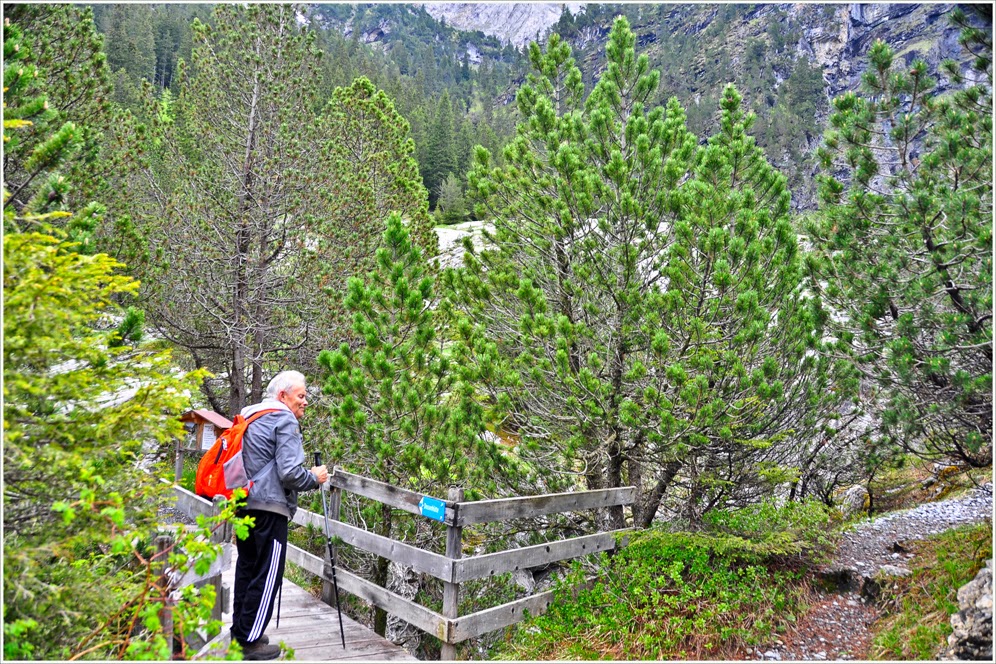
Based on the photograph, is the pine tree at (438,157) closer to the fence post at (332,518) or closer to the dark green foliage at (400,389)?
the dark green foliage at (400,389)

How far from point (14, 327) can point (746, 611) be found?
5988 millimetres

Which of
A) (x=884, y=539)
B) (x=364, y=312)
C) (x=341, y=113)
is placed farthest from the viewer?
(x=341, y=113)

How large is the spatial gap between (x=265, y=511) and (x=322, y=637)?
160cm

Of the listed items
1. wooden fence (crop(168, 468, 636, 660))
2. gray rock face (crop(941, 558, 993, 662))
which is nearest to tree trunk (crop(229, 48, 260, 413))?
wooden fence (crop(168, 468, 636, 660))

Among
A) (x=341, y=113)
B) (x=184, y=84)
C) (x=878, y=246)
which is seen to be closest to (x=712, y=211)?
(x=878, y=246)

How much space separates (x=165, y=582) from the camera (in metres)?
3.09

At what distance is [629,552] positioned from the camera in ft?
20.0

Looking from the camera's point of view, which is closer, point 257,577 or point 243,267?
point 257,577

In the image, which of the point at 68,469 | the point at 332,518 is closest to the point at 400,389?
the point at 332,518

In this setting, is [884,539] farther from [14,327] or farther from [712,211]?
[14,327]

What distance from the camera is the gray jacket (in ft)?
13.4

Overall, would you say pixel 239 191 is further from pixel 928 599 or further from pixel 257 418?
pixel 928 599

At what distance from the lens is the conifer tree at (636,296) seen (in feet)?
19.2

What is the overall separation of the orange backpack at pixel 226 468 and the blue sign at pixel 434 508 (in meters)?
1.48
